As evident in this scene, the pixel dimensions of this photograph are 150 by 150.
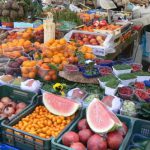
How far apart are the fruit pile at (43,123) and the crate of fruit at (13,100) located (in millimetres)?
111

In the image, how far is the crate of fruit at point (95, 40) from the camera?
11.4ft

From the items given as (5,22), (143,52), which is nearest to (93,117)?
(5,22)

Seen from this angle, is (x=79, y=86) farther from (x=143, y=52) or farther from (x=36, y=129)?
(x=143, y=52)

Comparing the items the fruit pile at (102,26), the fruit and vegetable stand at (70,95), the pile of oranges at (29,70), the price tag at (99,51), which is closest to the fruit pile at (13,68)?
the fruit and vegetable stand at (70,95)

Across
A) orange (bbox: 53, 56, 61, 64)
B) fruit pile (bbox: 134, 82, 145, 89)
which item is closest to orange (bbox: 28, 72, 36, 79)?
orange (bbox: 53, 56, 61, 64)

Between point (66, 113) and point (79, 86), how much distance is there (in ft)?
1.97

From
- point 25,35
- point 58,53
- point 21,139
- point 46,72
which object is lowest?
point 21,139

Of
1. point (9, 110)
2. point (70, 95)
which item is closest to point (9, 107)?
point (9, 110)

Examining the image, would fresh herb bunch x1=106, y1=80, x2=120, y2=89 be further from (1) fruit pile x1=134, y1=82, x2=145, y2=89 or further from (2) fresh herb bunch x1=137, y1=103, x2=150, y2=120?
(2) fresh herb bunch x1=137, y1=103, x2=150, y2=120

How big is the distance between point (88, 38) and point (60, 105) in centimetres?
194

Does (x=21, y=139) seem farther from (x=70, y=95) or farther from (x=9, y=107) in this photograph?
(x=70, y=95)

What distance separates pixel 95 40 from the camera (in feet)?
12.1

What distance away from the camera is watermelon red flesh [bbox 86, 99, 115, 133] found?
1.64 m

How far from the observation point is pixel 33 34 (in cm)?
360
